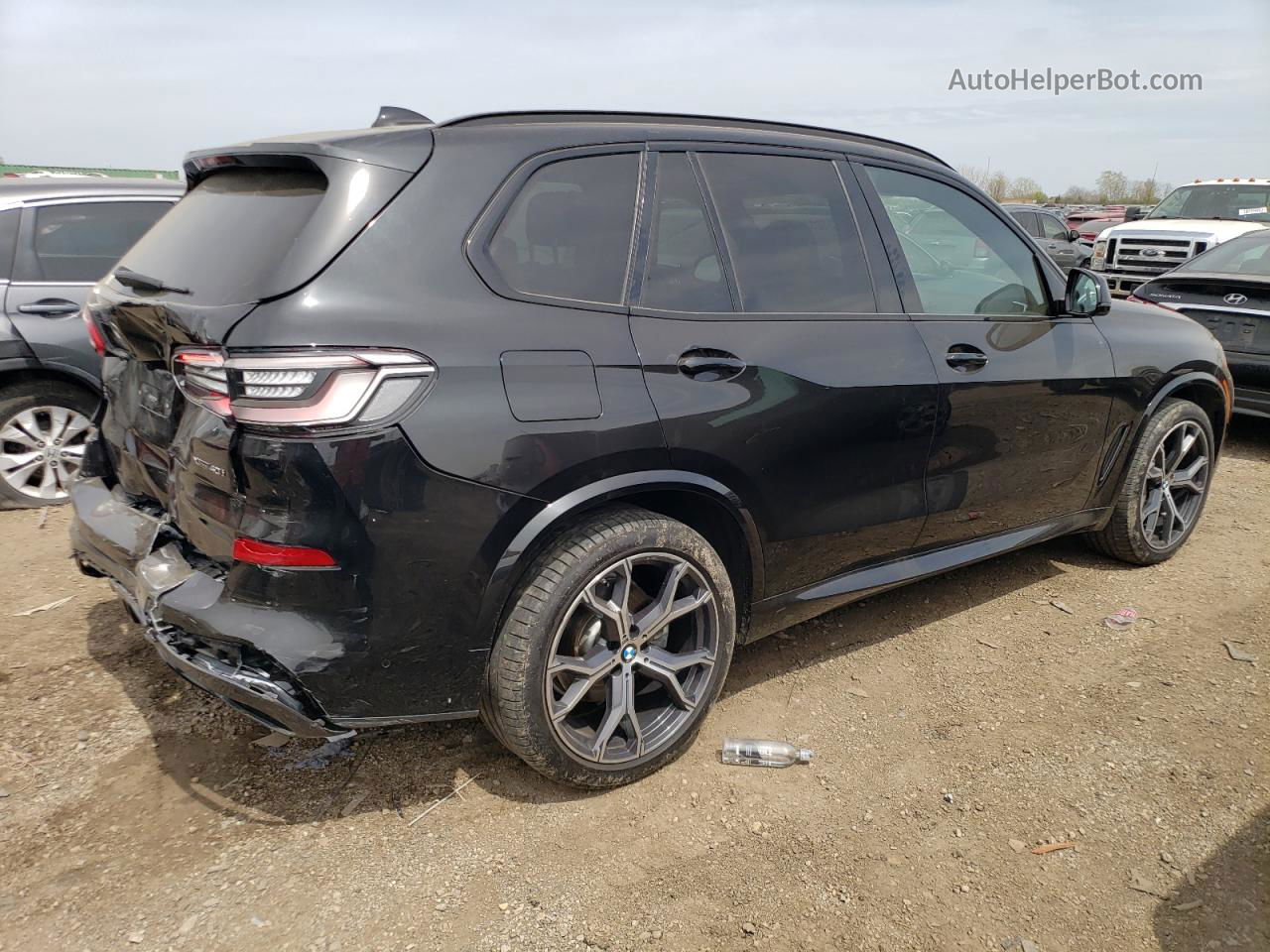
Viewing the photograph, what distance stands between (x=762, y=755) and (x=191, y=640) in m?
1.73

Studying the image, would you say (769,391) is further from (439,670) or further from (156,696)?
(156,696)

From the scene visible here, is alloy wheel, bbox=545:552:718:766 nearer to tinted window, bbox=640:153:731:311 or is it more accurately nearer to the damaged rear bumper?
the damaged rear bumper

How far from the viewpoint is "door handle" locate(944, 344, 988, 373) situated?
3.36m

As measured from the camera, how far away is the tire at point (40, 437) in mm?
4969

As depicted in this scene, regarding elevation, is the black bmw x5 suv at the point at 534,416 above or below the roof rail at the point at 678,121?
below

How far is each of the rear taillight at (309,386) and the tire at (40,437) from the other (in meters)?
3.47

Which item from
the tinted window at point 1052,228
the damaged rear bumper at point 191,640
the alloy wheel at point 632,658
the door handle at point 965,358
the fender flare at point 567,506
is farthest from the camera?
the tinted window at point 1052,228

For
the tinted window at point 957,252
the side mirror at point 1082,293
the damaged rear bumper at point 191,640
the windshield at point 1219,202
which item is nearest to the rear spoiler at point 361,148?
the damaged rear bumper at point 191,640

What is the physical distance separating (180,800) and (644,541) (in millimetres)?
1559

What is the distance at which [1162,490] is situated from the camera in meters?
4.46

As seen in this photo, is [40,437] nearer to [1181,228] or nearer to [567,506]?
[567,506]

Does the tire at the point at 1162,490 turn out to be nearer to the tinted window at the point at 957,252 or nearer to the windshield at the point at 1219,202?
the tinted window at the point at 957,252

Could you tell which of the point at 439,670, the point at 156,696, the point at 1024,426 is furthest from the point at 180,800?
the point at 1024,426

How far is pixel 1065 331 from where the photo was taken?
383cm
